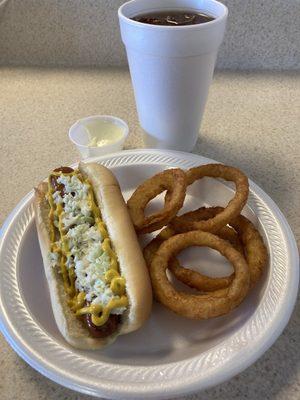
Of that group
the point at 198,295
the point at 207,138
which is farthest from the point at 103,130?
the point at 198,295

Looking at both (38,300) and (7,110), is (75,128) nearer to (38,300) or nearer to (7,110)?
(7,110)

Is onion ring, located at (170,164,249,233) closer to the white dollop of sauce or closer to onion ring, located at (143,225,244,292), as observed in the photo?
onion ring, located at (143,225,244,292)

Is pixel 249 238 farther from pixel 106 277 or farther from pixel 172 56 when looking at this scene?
pixel 172 56

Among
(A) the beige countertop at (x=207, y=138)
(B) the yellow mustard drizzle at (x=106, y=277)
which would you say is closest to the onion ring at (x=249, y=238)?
(A) the beige countertop at (x=207, y=138)

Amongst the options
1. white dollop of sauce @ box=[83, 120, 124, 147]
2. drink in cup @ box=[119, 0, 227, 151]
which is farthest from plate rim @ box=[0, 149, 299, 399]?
white dollop of sauce @ box=[83, 120, 124, 147]

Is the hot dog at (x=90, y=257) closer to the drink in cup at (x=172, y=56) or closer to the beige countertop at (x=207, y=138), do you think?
the beige countertop at (x=207, y=138)
